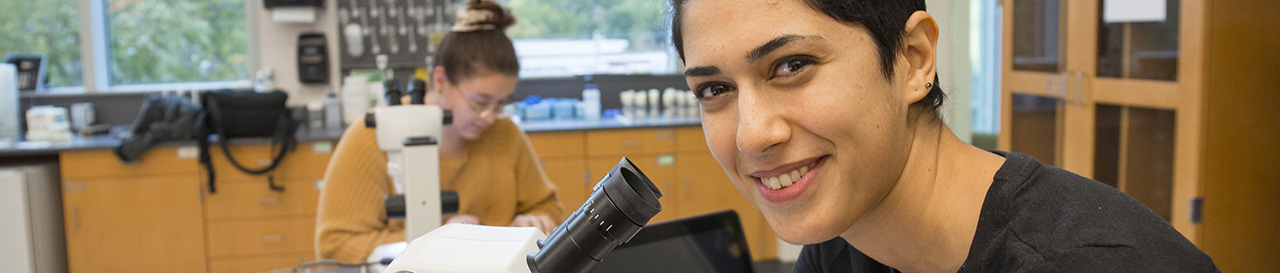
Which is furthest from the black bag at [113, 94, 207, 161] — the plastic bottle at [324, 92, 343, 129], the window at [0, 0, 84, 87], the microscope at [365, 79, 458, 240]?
the microscope at [365, 79, 458, 240]

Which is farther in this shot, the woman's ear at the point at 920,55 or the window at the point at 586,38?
the window at the point at 586,38

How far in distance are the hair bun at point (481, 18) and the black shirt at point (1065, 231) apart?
1.49m

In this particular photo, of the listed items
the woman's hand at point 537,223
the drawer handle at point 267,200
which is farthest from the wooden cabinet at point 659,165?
the woman's hand at point 537,223

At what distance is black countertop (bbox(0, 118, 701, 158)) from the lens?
3.75 meters

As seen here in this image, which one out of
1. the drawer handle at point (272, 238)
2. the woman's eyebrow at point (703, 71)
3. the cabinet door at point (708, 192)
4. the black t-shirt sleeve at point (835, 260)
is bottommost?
the drawer handle at point (272, 238)

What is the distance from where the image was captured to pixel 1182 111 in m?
2.14

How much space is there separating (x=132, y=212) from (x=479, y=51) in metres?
2.54

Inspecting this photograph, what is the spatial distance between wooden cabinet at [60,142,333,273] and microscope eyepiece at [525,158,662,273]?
3.45m

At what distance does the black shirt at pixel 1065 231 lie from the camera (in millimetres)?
790

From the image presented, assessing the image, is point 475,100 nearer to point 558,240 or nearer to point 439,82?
point 439,82

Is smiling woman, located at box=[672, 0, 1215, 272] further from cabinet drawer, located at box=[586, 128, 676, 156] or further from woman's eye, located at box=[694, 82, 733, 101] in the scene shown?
cabinet drawer, located at box=[586, 128, 676, 156]

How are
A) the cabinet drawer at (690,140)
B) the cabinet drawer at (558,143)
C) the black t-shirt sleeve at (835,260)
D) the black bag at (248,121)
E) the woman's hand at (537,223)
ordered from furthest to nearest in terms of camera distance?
1. the cabinet drawer at (690,140)
2. the cabinet drawer at (558,143)
3. the black bag at (248,121)
4. the woman's hand at (537,223)
5. the black t-shirt sleeve at (835,260)

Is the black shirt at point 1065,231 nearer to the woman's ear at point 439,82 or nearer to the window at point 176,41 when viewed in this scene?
the woman's ear at point 439,82

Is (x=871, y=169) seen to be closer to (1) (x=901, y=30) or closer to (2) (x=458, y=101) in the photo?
(1) (x=901, y=30)
